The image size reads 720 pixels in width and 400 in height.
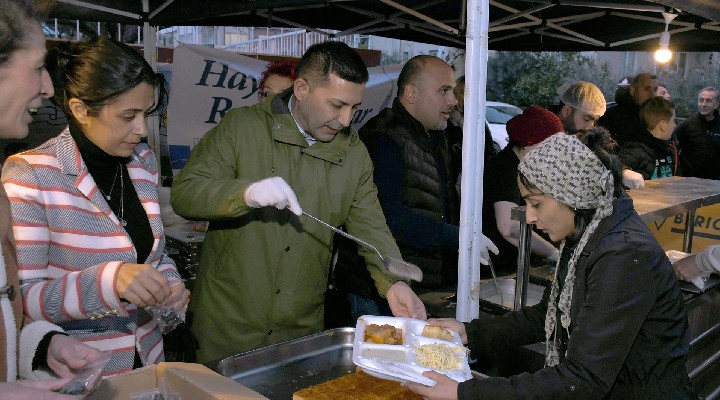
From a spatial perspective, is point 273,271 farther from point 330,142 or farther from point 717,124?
point 717,124

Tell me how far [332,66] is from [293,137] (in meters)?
0.30

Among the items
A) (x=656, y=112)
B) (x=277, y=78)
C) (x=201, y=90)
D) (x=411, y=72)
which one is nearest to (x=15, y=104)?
(x=411, y=72)

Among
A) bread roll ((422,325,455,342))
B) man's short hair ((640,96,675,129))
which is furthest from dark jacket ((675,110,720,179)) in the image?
bread roll ((422,325,455,342))

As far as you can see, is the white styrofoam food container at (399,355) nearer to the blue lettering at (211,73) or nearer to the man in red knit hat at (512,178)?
the man in red knit hat at (512,178)

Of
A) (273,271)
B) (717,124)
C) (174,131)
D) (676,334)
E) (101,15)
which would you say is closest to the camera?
(676,334)

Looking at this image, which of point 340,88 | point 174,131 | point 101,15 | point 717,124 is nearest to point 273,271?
point 340,88

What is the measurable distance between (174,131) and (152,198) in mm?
4197

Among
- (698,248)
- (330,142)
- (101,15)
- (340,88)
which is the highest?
(101,15)

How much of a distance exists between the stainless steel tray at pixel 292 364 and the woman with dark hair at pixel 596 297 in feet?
1.38

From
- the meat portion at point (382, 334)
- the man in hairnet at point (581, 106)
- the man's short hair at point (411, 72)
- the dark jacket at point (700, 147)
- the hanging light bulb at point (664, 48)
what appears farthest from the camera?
the dark jacket at point (700, 147)

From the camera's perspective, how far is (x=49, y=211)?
5.46ft

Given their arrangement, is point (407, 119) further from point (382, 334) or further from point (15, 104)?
point (15, 104)

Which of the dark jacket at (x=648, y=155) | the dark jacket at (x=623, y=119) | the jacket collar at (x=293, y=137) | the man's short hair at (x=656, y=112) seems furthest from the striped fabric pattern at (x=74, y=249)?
the dark jacket at (x=623, y=119)

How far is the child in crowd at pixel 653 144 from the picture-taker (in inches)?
175
